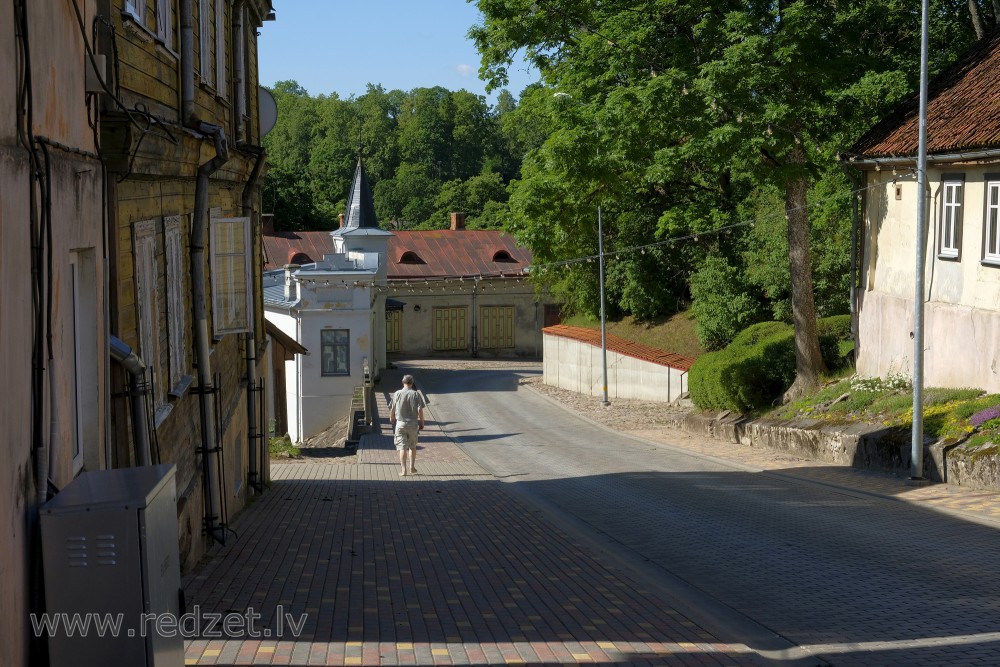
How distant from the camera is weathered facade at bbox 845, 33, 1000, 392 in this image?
59.5 feet

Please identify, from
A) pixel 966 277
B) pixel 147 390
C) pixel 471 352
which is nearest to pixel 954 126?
pixel 966 277

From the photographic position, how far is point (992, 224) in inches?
712

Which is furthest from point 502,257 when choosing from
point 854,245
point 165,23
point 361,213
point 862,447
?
point 165,23

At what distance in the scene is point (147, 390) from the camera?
751 cm

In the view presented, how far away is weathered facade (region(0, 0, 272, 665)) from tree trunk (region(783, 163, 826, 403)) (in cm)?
1407

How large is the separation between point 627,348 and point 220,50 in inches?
988

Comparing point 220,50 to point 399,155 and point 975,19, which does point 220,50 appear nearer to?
point 975,19

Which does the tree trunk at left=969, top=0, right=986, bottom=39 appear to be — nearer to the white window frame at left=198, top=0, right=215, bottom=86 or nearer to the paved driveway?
the paved driveway

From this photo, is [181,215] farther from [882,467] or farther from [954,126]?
[954,126]

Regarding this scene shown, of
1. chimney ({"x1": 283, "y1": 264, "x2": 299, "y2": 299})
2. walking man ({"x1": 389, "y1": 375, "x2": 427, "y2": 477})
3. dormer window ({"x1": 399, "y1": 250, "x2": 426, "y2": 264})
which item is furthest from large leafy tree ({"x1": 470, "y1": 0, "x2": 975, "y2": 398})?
dormer window ({"x1": 399, "y1": 250, "x2": 426, "y2": 264})

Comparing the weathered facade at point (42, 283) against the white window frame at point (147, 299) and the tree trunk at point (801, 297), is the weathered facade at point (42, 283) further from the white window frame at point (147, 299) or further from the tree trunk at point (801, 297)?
→ the tree trunk at point (801, 297)

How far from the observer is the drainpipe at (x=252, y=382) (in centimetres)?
1598

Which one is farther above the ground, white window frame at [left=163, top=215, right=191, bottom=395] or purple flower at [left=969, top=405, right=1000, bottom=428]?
white window frame at [left=163, top=215, right=191, bottom=395]

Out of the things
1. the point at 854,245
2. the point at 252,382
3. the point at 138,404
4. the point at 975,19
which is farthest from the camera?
the point at 975,19
